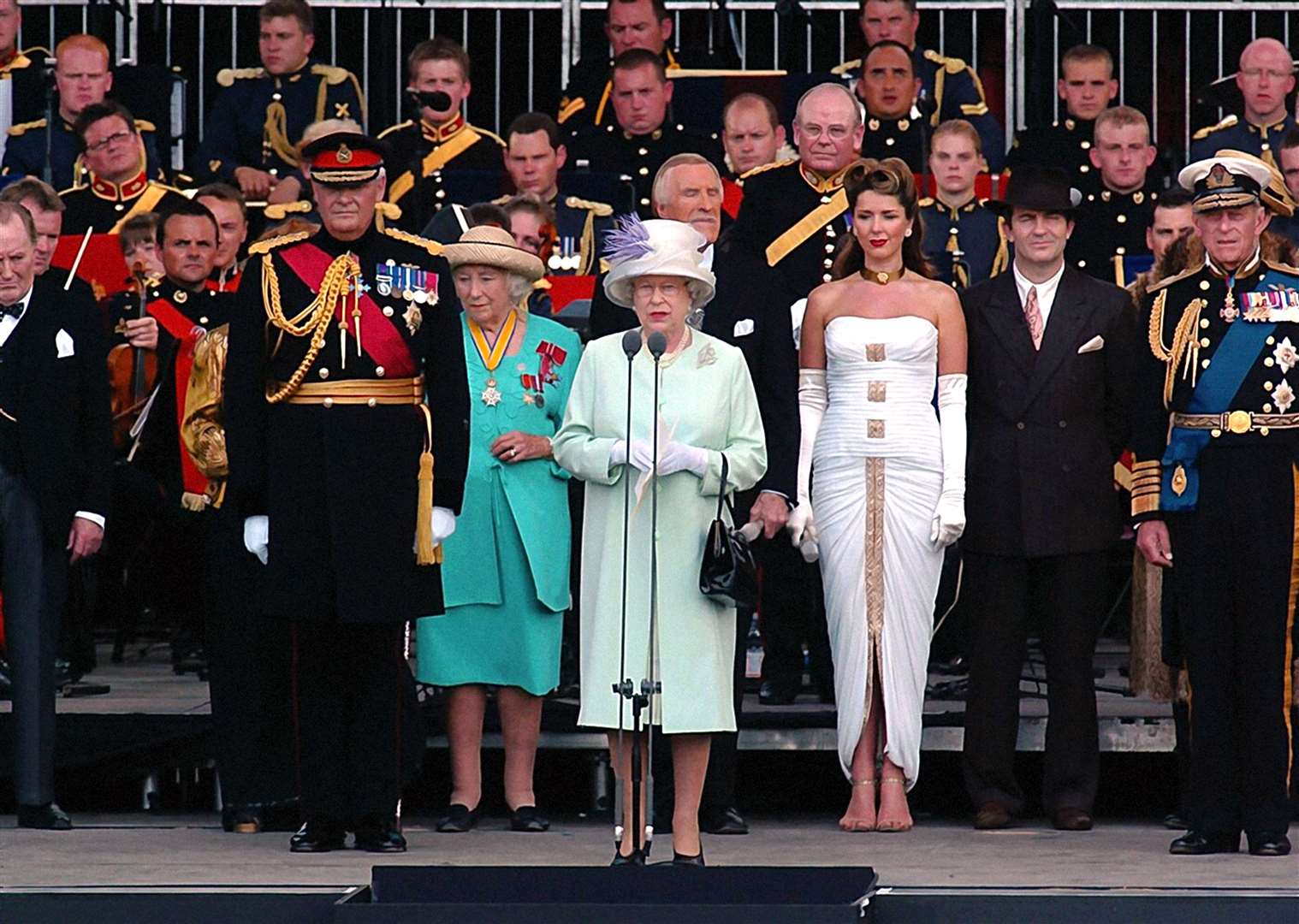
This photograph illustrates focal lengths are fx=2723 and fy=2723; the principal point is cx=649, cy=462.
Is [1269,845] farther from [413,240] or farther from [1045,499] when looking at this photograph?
[413,240]

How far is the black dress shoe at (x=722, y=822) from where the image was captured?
8.55 m

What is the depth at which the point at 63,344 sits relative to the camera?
8.60 meters

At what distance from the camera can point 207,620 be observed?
28.0 feet

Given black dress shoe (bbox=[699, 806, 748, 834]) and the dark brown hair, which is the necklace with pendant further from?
black dress shoe (bbox=[699, 806, 748, 834])

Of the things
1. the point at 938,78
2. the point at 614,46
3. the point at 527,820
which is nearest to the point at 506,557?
the point at 527,820

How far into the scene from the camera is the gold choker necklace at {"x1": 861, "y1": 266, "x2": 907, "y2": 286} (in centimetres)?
854

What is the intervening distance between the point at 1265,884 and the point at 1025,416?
1930 millimetres

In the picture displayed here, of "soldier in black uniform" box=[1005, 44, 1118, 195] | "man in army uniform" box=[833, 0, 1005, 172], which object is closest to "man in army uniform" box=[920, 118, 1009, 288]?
"soldier in black uniform" box=[1005, 44, 1118, 195]

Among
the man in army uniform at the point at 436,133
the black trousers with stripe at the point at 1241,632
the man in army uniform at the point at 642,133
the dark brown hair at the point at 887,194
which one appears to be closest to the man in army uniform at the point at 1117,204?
the man in army uniform at the point at 642,133

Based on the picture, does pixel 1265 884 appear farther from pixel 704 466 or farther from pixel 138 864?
pixel 138 864

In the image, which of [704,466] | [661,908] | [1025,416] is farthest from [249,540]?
[1025,416]

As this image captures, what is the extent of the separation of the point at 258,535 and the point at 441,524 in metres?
0.52

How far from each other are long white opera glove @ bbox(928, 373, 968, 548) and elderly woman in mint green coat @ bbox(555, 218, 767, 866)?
82cm

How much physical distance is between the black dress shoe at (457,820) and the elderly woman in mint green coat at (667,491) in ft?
3.02
